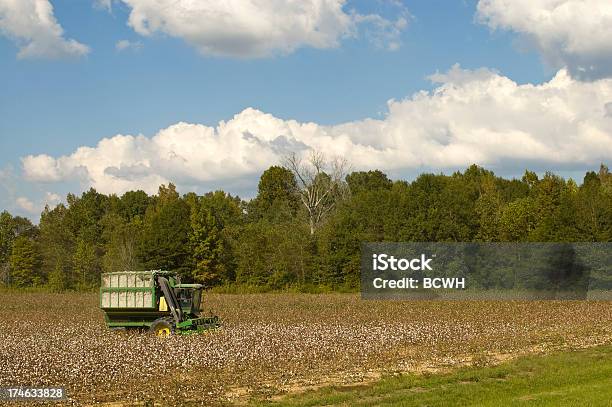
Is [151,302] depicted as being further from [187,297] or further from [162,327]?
[187,297]

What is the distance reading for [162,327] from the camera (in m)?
29.5

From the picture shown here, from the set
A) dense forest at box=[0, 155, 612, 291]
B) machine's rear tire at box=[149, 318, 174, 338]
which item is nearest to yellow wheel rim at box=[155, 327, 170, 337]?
machine's rear tire at box=[149, 318, 174, 338]

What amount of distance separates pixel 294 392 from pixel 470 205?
58106mm

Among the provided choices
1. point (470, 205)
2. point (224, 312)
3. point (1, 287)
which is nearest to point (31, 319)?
point (224, 312)

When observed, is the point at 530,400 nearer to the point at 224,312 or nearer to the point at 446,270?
the point at 224,312

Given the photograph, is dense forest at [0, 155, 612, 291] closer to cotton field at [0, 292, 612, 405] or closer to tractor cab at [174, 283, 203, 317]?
cotton field at [0, 292, 612, 405]

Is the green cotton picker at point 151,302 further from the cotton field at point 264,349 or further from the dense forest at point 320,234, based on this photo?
the dense forest at point 320,234

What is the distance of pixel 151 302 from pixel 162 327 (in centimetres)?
124

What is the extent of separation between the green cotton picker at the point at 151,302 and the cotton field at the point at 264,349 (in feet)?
2.86

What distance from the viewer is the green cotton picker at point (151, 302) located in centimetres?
2969

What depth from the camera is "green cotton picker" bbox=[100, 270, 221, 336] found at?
29688mm

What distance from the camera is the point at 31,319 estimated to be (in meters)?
39.2

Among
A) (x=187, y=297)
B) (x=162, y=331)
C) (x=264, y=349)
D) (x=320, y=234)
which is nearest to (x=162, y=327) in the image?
(x=162, y=331)

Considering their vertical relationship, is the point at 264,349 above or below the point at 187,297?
below
